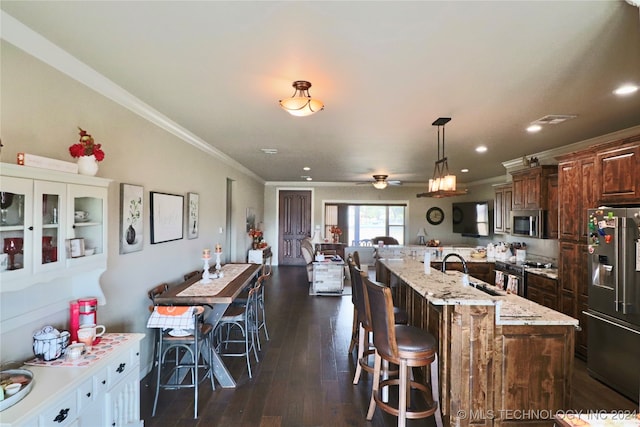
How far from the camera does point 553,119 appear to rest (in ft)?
11.3

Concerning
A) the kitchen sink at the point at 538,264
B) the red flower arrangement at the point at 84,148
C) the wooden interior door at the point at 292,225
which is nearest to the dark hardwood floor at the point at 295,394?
the kitchen sink at the point at 538,264

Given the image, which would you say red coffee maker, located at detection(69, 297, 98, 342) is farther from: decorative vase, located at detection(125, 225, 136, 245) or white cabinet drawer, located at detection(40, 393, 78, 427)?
decorative vase, located at detection(125, 225, 136, 245)

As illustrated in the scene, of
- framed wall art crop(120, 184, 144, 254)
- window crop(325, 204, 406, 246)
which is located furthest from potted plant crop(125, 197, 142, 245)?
window crop(325, 204, 406, 246)

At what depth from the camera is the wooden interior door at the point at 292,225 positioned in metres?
10.4

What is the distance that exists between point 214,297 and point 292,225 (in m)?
7.34

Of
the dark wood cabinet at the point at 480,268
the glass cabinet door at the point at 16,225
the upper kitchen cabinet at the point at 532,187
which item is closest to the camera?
the glass cabinet door at the point at 16,225

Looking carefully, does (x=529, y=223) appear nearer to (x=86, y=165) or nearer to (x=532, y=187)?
(x=532, y=187)

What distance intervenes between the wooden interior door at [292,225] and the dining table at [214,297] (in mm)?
6301

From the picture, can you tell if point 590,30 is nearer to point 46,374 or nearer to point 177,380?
point 46,374

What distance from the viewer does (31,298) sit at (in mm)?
1978

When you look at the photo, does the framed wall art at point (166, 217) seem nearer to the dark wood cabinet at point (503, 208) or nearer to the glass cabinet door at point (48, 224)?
the glass cabinet door at point (48, 224)

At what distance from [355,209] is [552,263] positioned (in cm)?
624

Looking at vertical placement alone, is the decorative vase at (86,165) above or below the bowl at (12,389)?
above

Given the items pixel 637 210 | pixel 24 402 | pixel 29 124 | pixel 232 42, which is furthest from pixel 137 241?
pixel 637 210
